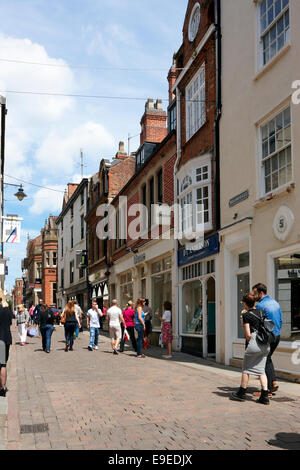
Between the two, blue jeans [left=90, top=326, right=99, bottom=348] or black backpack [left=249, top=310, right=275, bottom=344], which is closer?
black backpack [left=249, top=310, right=275, bottom=344]

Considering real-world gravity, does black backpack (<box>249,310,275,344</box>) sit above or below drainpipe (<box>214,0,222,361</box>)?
below

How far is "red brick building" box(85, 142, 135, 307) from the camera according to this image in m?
32.2

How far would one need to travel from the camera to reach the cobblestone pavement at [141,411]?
5805mm

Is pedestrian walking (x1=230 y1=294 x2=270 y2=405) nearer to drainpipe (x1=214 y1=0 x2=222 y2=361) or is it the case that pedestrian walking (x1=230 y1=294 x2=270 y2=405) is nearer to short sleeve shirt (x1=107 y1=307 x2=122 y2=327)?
drainpipe (x1=214 y1=0 x2=222 y2=361)

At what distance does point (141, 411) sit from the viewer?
7.50 meters

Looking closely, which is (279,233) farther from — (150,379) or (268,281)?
(150,379)

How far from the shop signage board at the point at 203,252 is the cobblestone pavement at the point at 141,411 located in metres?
3.41

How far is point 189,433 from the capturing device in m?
6.13

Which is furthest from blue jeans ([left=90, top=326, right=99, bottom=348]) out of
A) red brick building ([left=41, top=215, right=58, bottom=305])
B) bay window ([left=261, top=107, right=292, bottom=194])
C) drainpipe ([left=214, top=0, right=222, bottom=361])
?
red brick building ([left=41, top=215, right=58, bottom=305])

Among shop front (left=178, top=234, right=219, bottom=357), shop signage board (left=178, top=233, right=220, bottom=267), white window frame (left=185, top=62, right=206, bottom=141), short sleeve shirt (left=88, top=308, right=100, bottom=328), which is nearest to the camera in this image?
shop signage board (left=178, top=233, right=220, bottom=267)

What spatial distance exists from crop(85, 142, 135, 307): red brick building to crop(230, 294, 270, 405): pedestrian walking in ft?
75.9

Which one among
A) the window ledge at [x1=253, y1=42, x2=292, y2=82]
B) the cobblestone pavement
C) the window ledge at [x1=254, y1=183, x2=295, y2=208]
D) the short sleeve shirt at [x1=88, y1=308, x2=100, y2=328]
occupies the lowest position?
the cobblestone pavement

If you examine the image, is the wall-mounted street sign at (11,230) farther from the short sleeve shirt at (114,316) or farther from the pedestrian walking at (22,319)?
the short sleeve shirt at (114,316)

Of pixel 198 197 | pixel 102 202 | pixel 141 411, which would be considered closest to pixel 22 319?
pixel 198 197
